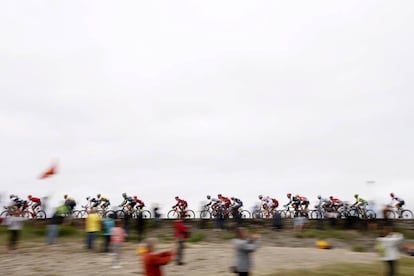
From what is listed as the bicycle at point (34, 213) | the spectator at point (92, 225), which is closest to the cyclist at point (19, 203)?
the bicycle at point (34, 213)

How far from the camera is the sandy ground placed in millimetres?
17109

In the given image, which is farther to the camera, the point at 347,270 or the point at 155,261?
the point at 347,270

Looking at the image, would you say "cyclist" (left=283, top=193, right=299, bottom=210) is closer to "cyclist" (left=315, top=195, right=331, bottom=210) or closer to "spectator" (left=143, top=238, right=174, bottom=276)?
"cyclist" (left=315, top=195, right=331, bottom=210)

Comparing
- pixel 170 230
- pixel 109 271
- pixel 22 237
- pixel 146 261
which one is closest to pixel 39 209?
pixel 22 237

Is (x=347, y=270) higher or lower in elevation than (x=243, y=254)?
lower

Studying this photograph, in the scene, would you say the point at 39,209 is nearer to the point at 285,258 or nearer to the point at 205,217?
the point at 205,217

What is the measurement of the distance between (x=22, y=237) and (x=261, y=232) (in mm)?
11931

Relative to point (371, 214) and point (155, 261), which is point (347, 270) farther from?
point (371, 214)

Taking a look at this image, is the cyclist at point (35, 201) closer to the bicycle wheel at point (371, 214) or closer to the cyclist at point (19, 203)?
the cyclist at point (19, 203)

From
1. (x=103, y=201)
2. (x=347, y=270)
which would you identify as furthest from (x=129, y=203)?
(x=347, y=270)

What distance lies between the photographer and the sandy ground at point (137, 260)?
1711 centimetres

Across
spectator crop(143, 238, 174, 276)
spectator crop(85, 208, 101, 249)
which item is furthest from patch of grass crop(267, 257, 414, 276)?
spectator crop(85, 208, 101, 249)

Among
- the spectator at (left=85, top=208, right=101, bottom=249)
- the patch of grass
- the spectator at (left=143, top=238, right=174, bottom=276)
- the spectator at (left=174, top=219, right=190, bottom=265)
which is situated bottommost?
the patch of grass

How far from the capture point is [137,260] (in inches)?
758
